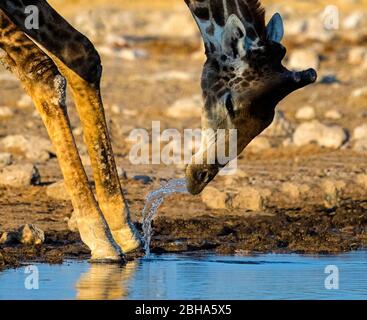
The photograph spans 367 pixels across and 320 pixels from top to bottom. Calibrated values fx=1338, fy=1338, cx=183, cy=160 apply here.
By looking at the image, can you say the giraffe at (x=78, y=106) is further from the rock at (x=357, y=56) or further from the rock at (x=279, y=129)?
the rock at (x=357, y=56)

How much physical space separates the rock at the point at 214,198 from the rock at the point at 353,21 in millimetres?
15002

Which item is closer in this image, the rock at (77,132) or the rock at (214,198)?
the rock at (214,198)

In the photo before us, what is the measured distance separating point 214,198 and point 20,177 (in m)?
1.55

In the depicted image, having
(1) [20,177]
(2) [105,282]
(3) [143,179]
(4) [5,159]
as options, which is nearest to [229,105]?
(2) [105,282]

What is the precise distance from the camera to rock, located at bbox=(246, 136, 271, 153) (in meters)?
12.2

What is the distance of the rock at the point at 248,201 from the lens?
31.7 feet

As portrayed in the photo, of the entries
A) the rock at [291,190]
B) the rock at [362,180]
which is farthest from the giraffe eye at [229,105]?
Result: the rock at [362,180]

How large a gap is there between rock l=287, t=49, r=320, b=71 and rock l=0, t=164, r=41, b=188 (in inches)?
308

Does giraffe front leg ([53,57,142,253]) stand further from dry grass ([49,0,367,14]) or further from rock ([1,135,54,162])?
dry grass ([49,0,367,14])

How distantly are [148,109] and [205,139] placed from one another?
23.1 feet

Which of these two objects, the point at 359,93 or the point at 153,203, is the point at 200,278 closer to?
the point at 153,203

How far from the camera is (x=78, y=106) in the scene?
8.06 metres

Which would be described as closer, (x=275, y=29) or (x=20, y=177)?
(x=275, y=29)

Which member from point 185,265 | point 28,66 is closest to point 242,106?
point 185,265
